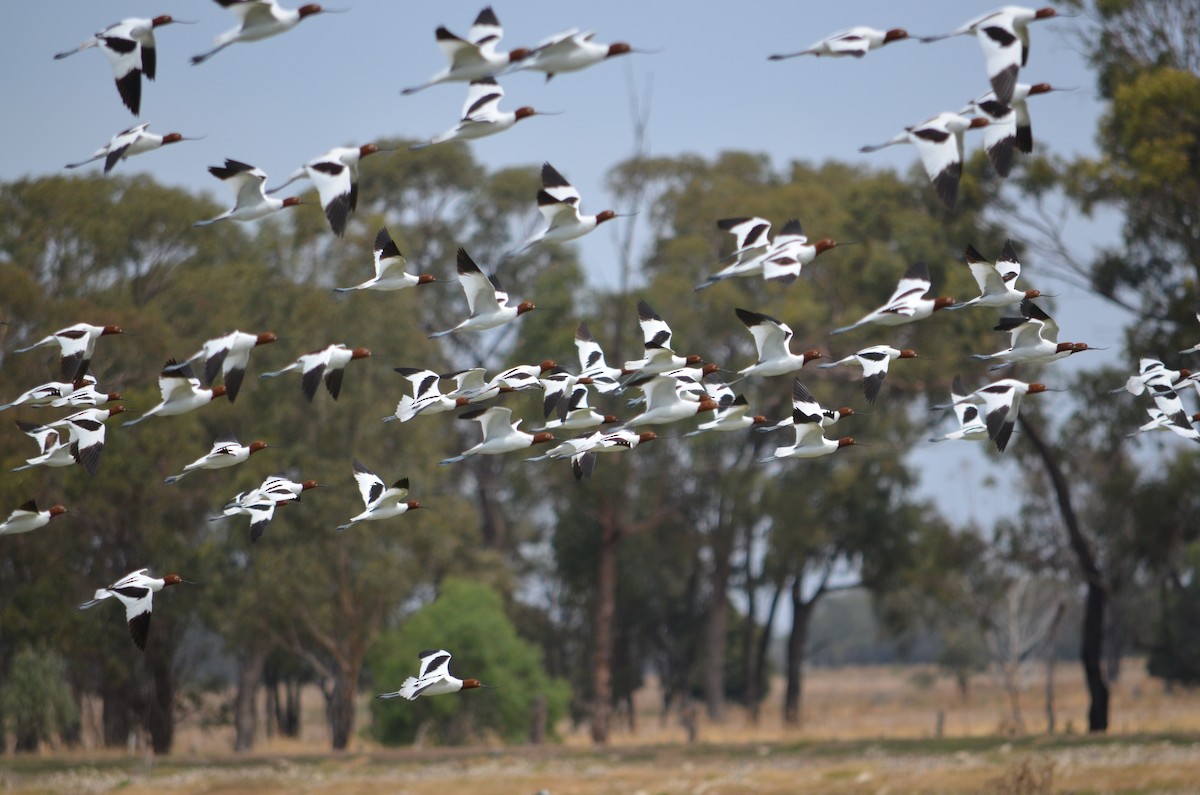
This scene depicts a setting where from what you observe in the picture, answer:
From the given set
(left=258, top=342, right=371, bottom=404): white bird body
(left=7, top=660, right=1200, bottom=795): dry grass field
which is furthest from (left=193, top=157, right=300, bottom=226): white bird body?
(left=7, top=660, right=1200, bottom=795): dry grass field

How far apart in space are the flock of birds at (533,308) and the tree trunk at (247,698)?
31627 millimetres

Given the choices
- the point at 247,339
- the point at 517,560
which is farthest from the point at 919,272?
the point at 517,560

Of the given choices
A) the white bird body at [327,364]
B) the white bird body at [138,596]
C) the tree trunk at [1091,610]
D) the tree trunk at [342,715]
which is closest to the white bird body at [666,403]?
the white bird body at [327,364]

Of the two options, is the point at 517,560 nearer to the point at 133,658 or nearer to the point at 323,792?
the point at 133,658

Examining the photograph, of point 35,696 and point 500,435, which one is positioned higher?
point 500,435

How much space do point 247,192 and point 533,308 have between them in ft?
11.0

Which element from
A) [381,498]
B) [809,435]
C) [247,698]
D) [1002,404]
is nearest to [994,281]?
[1002,404]

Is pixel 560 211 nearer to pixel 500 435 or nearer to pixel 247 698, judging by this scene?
pixel 500 435

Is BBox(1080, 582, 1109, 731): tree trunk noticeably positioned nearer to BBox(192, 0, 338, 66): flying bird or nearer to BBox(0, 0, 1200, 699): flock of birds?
BBox(0, 0, 1200, 699): flock of birds

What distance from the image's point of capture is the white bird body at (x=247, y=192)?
16984 mm

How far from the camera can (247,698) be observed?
51469mm

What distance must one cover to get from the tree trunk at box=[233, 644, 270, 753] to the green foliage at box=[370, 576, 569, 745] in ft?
15.1

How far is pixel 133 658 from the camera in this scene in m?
46.2

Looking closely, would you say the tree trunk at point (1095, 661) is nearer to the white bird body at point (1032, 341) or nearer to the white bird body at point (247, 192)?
the white bird body at point (1032, 341)
